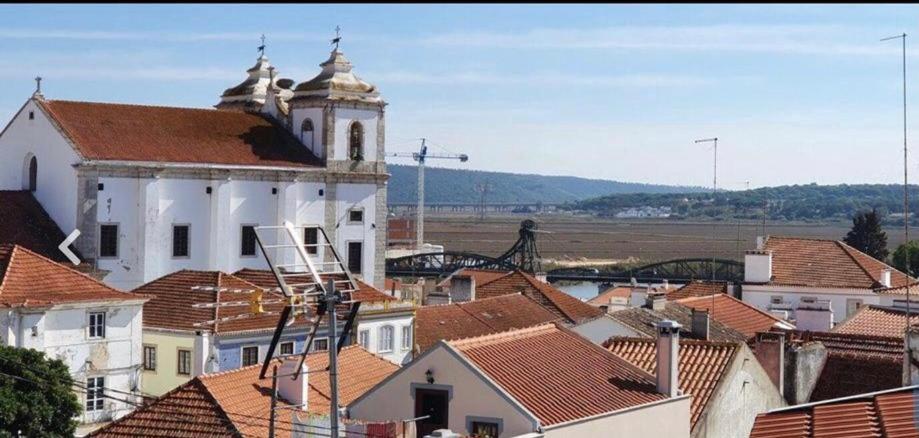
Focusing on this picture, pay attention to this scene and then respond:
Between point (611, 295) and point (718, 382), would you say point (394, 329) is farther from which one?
point (611, 295)

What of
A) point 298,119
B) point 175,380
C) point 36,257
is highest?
point 298,119

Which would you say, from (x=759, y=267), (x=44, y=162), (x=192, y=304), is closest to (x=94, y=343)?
(x=192, y=304)

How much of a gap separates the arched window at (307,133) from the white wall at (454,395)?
3595cm

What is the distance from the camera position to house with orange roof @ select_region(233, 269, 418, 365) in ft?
134

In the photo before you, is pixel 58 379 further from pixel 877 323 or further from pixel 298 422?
pixel 877 323

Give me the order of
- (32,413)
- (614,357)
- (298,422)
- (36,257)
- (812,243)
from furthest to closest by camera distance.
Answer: (812,243) → (36,257) → (32,413) → (614,357) → (298,422)

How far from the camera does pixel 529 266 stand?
411 ft

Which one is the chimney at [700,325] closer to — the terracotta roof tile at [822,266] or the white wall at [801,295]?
the white wall at [801,295]

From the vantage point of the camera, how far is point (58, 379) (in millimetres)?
29500

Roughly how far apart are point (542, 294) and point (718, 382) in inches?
919

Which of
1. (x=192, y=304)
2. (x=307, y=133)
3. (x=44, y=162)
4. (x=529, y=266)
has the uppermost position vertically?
(x=307, y=133)

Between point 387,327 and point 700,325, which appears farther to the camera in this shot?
point 387,327

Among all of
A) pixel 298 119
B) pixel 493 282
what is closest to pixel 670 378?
pixel 493 282

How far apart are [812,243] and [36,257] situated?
28402 millimetres
